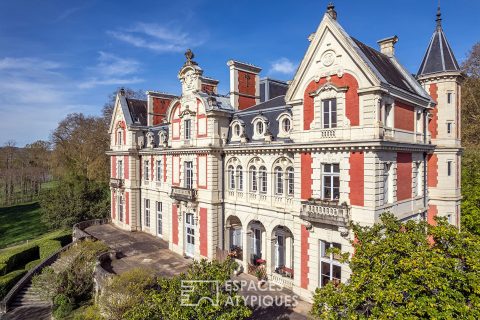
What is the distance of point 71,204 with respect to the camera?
126ft

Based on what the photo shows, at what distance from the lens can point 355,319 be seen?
9.12 meters

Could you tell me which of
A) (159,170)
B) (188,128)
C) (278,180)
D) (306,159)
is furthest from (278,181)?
(159,170)

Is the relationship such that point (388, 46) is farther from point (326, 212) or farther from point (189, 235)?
point (189, 235)

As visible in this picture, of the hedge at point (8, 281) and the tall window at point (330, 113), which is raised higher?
the tall window at point (330, 113)

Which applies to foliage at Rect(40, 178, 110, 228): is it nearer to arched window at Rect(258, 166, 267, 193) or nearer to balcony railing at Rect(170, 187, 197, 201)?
balcony railing at Rect(170, 187, 197, 201)

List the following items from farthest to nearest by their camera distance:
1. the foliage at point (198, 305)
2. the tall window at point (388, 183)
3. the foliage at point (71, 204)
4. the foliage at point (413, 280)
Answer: the foliage at point (71, 204) < the tall window at point (388, 183) < the foliage at point (198, 305) < the foliage at point (413, 280)

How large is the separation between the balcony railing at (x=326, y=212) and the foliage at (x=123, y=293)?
9.39 meters

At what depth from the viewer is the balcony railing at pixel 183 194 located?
2425 centimetres

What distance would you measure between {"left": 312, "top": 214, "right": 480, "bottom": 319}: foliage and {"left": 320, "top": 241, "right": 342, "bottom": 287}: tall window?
5398 millimetres

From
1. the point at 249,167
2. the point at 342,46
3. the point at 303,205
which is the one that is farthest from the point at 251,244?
the point at 342,46

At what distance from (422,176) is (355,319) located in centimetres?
1339

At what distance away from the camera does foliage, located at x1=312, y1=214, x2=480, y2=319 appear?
334 inches

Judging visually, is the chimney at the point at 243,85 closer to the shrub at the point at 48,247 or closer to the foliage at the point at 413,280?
the foliage at the point at 413,280

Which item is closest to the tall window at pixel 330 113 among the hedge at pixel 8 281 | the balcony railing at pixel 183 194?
the balcony railing at pixel 183 194
